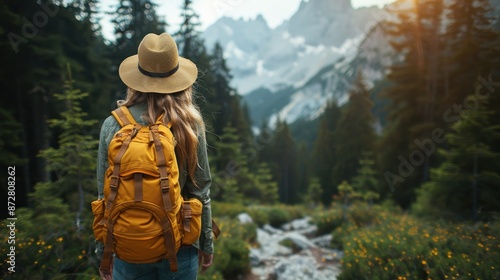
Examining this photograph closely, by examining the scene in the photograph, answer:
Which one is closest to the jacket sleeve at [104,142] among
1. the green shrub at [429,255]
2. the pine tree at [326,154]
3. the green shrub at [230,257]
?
the green shrub at [429,255]

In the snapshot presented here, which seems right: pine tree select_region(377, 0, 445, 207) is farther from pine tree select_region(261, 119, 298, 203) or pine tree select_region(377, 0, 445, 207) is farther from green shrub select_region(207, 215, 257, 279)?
pine tree select_region(261, 119, 298, 203)

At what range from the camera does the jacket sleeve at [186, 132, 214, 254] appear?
6.68 feet

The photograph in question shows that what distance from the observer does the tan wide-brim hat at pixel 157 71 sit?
194 centimetres

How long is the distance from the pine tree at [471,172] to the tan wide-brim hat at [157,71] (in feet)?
25.6

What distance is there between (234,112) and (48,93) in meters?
20.0

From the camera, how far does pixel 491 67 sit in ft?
35.3

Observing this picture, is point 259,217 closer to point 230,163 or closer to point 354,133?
point 230,163

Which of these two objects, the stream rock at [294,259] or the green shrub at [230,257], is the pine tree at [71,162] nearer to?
the green shrub at [230,257]

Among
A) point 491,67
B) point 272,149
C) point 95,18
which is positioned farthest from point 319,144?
point 95,18

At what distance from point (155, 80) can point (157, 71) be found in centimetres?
6

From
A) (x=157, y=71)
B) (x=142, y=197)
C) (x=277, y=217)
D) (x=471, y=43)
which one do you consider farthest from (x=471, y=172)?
(x=277, y=217)

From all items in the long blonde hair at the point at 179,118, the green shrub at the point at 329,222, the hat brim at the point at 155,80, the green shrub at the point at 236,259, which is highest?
the hat brim at the point at 155,80

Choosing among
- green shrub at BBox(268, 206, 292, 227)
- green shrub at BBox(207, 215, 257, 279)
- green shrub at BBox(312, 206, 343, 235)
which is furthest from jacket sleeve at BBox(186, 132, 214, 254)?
green shrub at BBox(268, 206, 292, 227)

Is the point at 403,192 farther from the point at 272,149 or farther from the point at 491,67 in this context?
the point at 272,149
